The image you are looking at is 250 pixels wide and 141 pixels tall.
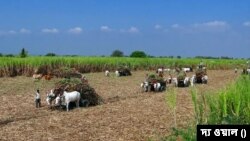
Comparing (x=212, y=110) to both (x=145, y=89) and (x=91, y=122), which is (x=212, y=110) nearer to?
(x=91, y=122)

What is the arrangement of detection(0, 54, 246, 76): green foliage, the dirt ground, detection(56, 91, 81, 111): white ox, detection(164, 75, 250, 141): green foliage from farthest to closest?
detection(0, 54, 246, 76): green foliage < detection(56, 91, 81, 111): white ox < the dirt ground < detection(164, 75, 250, 141): green foliage

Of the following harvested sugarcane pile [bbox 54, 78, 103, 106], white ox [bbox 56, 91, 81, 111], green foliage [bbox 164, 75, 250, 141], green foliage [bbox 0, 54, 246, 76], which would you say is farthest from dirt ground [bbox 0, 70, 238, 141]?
green foliage [bbox 0, 54, 246, 76]

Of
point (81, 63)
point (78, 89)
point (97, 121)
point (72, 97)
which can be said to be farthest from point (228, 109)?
point (81, 63)

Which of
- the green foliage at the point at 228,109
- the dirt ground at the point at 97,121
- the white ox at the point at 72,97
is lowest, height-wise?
the dirt ground at the point at 97,121

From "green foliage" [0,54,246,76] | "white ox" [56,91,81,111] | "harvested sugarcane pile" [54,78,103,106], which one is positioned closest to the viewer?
"white ox" [56,91,81,111]

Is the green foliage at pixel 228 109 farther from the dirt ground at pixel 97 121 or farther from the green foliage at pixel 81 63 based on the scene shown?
the green foliage at pixel 81 63

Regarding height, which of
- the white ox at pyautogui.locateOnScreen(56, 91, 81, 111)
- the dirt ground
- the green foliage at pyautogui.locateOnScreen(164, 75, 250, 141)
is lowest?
the dirt ground

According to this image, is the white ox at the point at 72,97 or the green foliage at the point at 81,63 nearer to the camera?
the white ox at the point at 72,97

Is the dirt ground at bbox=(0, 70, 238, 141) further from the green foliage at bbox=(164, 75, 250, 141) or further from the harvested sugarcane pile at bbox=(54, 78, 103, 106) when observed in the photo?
the green foliage at bbox=(164, 75, 250, 141)

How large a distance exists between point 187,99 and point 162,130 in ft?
19.7

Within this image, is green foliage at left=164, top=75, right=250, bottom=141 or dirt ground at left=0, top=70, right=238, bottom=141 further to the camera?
dirt ground at left=0, top=70, right=238, bottom=141

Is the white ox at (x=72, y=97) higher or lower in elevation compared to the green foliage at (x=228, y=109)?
lower

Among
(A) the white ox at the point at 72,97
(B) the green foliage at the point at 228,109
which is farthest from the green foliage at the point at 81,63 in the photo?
(B) the green foliage at the point at 228,109

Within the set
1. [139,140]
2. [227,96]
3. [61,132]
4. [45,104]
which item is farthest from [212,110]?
[45,104]
